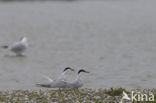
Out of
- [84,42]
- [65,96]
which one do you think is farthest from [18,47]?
[65,96]

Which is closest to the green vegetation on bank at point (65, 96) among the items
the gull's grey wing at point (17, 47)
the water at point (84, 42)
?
the water at point (84, 42)

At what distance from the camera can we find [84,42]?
22.4 meters

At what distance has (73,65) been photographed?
16297 mm

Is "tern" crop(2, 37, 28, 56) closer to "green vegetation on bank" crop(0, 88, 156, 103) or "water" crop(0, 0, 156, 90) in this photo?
"water" crop(0, 0, 156, 90)

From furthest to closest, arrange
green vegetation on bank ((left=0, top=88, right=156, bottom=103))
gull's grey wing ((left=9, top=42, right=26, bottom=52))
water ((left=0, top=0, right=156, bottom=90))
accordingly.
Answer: gull's grey wing ((left=9, top=42, right=26, bottom=52)) → water ((left=0, top=0, right=156, bottom=90)) → green vegetation on bank ((left=0, top=88, right=156, bottom=103))

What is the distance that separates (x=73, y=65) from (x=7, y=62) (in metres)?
2.74

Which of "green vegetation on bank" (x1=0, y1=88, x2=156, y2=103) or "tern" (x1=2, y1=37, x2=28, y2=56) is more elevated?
"tern" (x1=2, y1=37, x2=28, y2=56)

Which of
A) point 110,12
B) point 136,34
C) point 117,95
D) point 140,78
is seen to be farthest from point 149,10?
point 117,95

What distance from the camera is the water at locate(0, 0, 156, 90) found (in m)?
14.2

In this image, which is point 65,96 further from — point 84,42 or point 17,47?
point 84,42

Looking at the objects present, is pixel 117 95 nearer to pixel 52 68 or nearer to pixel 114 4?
pixel 52 68

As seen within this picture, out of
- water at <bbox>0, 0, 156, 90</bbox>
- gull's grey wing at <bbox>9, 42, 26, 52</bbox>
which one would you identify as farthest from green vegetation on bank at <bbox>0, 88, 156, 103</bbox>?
gull's grey wing at <bbox>9, 42, 26, 52</bbox>

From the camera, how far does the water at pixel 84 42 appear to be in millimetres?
14211

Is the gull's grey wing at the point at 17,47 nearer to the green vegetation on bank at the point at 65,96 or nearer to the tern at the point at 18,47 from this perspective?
the tern at the point at 18,47
